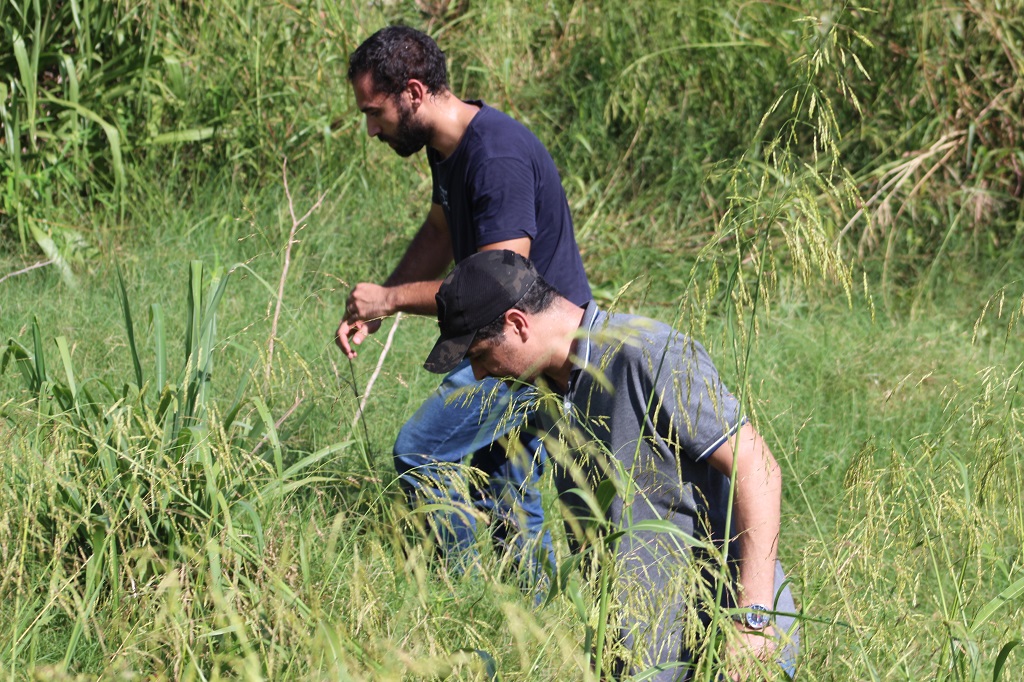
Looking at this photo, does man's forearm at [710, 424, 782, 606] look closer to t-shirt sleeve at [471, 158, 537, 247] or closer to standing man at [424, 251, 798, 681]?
standing man at [424, 251, 798, 681]

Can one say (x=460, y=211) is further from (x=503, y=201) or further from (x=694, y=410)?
(x=694, y=410)

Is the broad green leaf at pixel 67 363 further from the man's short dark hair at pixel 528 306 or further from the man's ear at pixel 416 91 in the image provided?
the man's ear at pixel 416 91

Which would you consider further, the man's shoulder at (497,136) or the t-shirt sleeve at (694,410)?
the man's shoulder at (497,136)

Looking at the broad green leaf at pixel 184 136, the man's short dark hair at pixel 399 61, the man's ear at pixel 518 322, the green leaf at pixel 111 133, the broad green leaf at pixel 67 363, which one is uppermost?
the man's short dark hair at pixel 399 61

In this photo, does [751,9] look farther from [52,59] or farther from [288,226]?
[52,59]

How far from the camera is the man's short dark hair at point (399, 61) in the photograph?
3.24 m

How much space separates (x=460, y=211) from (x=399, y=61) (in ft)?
1.58

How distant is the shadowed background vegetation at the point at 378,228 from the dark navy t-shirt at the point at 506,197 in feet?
1.49

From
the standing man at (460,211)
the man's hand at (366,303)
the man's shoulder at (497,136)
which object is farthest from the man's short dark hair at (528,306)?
the man's shoulder at (497,136)

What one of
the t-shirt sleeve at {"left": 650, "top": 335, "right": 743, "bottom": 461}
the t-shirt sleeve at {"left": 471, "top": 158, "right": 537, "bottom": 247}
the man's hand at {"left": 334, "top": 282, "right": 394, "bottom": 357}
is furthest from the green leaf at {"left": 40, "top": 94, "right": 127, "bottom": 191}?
the t-shirt sleeve at {"left": 650, "top": 335, "right": 743, "bottom": 461}

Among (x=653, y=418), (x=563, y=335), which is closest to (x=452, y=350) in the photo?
(x=563, y=335)

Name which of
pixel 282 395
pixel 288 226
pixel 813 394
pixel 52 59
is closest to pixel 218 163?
pixel 288 226

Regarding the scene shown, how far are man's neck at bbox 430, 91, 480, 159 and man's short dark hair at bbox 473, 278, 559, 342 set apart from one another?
113 cm

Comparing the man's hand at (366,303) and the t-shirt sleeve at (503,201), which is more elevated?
the t-shirt sleeve at (503,201)
